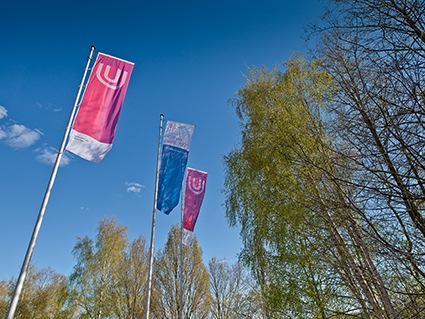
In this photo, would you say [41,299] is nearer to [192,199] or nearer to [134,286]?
[134,286]

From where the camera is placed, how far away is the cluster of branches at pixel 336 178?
2.33 m

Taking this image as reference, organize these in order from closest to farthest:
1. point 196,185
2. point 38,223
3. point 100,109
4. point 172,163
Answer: point 38,223, point 100,109, point 172,163, point 196,185

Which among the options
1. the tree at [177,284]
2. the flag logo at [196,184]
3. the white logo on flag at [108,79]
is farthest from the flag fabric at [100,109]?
the tree at [177,284]

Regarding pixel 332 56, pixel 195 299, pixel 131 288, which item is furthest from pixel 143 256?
pixel 332 56

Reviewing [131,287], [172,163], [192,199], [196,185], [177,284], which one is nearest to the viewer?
[172,163]

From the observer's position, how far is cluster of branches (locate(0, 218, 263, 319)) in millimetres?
15766

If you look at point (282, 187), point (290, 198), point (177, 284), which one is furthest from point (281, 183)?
point (177, 284)

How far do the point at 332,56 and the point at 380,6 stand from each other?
134 centimetres

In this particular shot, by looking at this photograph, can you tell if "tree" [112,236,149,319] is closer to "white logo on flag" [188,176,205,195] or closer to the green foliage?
"white logo on flag" [188,176,205,195]

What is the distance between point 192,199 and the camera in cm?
1053

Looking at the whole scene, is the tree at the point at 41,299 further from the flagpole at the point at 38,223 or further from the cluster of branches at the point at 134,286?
the flagpole at the point at 38,223

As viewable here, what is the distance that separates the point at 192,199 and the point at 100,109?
5921 mm

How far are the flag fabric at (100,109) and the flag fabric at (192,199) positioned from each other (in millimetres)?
5528

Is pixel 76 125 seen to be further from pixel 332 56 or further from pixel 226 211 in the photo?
pixel 226 211
